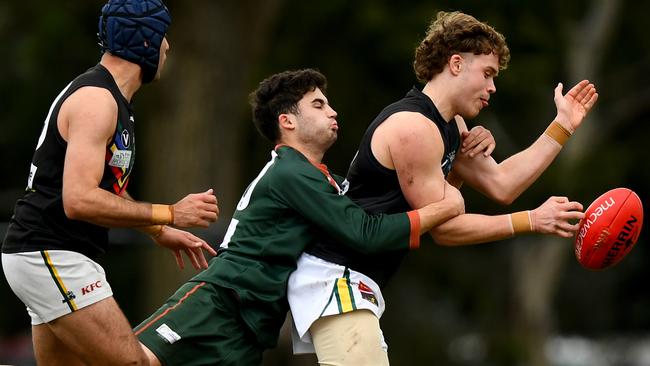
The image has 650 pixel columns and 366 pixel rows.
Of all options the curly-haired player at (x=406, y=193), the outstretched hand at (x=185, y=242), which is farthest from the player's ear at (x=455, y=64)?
the outstretched hand at (x=185, y=242)

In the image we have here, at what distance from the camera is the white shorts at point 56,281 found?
584cm

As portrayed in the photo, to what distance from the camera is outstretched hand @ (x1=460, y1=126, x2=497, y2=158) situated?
662 cm

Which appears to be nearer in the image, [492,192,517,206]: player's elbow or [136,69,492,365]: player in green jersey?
[136,69,492,365]: player in green jersey

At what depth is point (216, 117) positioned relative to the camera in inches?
594

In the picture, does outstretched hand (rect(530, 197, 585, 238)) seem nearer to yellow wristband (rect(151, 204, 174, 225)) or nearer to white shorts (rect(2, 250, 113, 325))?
yellow wristband (rect(151, 204, 174, 225))

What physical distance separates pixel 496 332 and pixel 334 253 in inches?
650

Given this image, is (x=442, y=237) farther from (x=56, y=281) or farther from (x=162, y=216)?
(x=56, y=281)

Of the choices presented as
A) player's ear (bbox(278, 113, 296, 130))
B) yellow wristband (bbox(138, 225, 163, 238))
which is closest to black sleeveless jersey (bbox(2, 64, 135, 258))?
yellow wristband (bbox(138, 225, 163, 238))

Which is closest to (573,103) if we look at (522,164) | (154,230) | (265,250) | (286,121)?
(522,164)

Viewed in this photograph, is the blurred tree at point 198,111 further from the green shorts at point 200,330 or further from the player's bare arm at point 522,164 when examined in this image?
the green shorts at point 200,330

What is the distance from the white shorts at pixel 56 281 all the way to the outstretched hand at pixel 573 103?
243 centimetres

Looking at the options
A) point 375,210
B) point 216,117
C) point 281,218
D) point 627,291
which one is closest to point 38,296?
point 281,218

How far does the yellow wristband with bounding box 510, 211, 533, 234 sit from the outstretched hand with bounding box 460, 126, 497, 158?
22.8 inches

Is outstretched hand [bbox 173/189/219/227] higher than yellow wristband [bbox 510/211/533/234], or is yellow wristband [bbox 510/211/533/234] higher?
yellow wristband [bbox 510/211/533/234]
